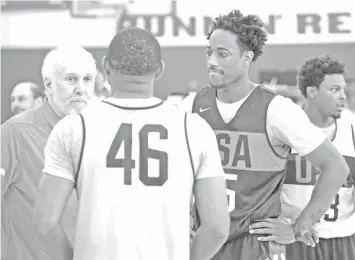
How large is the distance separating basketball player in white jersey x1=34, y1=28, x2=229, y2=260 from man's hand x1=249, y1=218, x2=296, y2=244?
946 millimetres

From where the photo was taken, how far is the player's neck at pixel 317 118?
4.96 metres

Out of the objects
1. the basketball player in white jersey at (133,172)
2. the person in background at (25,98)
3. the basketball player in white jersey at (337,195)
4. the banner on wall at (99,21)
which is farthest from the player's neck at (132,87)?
the banner on wall at (99,21)

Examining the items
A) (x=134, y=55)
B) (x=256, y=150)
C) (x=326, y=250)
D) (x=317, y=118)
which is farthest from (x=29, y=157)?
(x=326, y=250)

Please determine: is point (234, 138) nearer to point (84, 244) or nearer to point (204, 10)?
point (84, 244)

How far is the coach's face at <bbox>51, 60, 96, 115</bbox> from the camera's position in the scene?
150 inches

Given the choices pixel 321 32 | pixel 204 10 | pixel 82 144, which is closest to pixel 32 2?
pixel 204 10

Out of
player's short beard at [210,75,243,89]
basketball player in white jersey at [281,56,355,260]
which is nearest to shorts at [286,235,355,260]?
basketball player in white jersey at [281,56,355,260]

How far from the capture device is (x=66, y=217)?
3424mm

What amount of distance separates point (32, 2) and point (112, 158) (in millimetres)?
12043

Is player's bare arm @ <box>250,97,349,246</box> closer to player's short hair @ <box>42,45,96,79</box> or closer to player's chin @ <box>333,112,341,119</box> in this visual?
player's short hair @ <box>42,45,96,79</box>

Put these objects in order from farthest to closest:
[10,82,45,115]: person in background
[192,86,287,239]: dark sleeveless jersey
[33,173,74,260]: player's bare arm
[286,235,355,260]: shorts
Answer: [10,82,45,115]: person in background < [286,235,355,260]: shorts < [192,86,287,239]: dark sleeveless jersey < [33,173,74,260]: player's bare arm

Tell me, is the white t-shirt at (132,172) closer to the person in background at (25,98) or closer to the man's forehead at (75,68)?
the man's forehead at (75,68)

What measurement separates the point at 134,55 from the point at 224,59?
1.13 meters

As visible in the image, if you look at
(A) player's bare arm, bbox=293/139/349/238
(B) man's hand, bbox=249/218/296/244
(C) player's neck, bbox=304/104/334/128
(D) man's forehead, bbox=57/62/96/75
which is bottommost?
(B) man's hand, bbox=249/218/296/244
